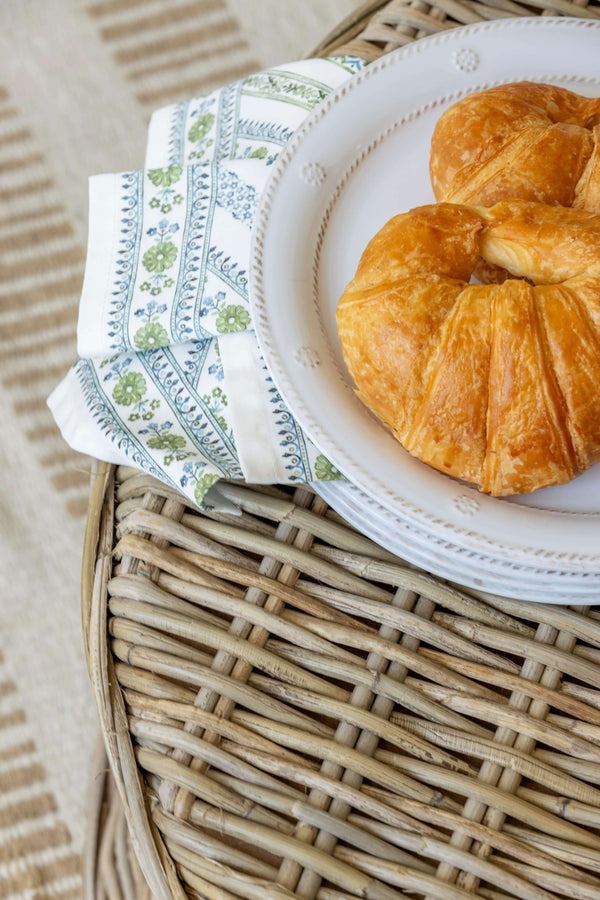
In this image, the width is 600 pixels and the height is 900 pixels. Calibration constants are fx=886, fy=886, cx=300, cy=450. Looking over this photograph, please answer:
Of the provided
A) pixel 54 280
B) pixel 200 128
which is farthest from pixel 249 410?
pixel 54 280

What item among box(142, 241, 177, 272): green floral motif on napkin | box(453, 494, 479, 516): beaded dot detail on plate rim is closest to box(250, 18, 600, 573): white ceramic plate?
box(453, 494, 479, 516): beaded dot detail on plate rim

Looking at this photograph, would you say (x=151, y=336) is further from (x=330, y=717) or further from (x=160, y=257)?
(x=330, y=717)

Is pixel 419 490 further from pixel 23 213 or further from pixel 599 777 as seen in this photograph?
pixel 23 213

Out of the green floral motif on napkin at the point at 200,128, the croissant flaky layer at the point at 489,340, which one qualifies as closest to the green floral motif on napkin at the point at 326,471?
the croissant flaky layer at the point at 489,340

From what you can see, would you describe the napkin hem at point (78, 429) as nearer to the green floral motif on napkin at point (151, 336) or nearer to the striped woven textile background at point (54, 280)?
the green floral motif on napkin at point (151, 336)

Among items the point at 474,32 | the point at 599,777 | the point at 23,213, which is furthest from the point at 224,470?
the point at 23,213

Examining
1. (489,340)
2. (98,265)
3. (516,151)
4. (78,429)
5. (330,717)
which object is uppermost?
(516,151)

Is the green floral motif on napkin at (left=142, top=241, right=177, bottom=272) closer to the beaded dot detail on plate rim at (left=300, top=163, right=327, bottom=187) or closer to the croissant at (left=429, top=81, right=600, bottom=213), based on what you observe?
the beaded dot detail on plate rim at (left=300, top=163, right=327, bottom=187)
